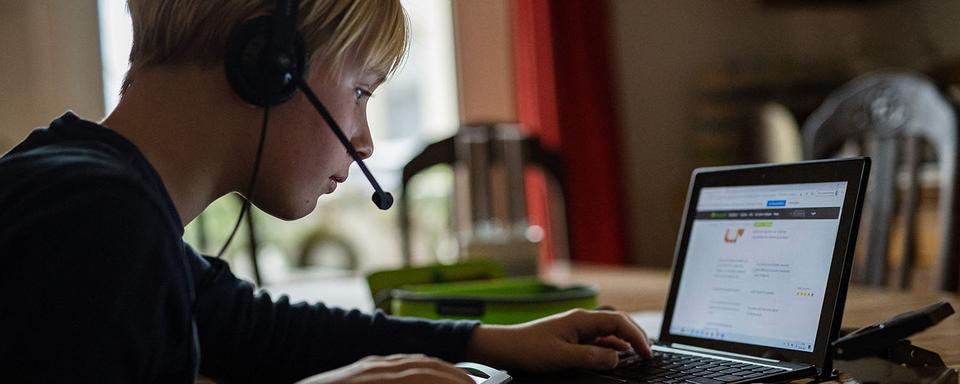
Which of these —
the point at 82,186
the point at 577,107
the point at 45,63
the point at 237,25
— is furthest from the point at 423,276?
the point at 577,107

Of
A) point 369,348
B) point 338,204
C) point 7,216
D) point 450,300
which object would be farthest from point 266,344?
point 338,204

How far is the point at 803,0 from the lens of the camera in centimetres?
402

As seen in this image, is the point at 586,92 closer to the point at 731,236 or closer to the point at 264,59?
the point at 731,236

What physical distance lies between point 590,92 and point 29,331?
312cm

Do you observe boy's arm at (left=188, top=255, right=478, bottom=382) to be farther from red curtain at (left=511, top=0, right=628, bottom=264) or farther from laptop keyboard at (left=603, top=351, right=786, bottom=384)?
red curtain at (left=511, top=0, right=628, bottom=264)

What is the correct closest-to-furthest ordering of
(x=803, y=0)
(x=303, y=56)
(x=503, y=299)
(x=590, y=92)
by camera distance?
(x=303, y=56) → (x=503, y=299) → (x=590, y=92) → (x=803, y=0)

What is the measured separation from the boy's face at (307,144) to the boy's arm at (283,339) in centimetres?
18

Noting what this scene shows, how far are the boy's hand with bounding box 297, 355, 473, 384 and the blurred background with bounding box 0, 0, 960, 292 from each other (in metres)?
2.19

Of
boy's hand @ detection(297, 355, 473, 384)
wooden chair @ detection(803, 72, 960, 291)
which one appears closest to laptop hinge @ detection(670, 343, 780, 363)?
boy's hand @ detection(297, 355, 473, 384)

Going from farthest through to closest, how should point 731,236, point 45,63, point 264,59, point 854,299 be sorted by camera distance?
point 45,63, point 854,299, point 731,236, point 264,59

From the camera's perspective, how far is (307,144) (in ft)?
2.42

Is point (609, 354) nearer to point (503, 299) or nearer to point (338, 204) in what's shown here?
point (503, 299)

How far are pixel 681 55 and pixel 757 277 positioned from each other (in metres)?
3.20

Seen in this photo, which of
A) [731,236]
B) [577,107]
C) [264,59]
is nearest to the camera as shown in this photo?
[264,59]
